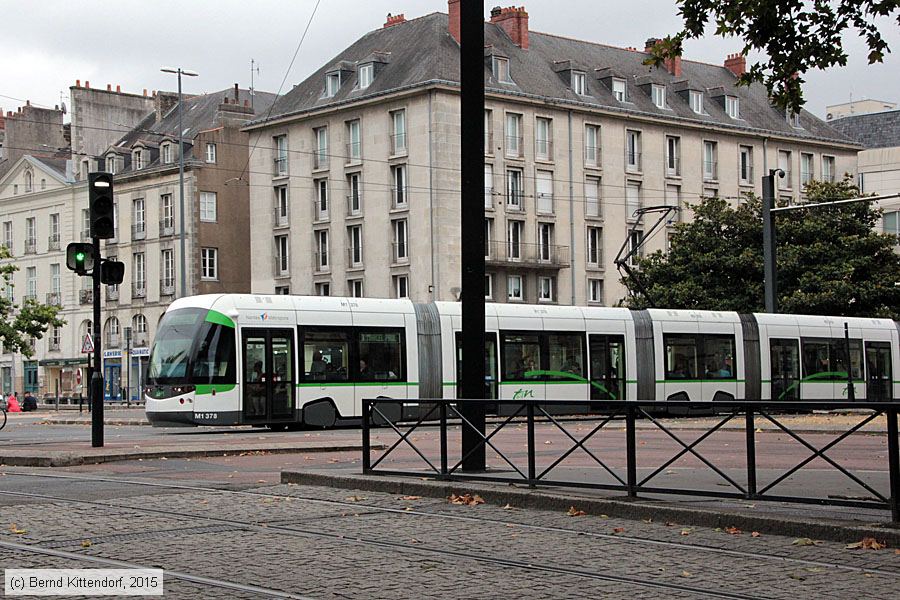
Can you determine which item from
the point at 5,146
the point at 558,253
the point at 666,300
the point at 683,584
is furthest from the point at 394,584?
the point at 5,146

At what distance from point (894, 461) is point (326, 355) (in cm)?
2186

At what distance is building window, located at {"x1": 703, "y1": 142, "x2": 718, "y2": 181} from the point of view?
245ft

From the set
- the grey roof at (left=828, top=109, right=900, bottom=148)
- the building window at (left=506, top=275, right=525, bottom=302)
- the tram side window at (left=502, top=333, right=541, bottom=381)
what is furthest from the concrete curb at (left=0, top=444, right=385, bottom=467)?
the grey roof at (left=828, top=109, right=900, bottom=148)

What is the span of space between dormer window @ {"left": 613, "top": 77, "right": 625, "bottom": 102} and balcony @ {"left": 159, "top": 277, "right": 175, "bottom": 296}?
82.7 feet

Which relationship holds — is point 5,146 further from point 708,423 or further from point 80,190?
point 708,423

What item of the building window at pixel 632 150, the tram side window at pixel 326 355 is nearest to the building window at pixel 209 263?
the building window at pixel 632 150

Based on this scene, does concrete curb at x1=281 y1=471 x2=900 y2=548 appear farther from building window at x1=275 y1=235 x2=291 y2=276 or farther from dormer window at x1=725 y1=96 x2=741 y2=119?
dormer window at x1=725 y1=96 x2=741 y2=119

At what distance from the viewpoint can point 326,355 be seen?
31.6 m

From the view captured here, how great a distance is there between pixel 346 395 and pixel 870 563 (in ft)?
75.3

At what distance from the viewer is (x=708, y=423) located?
12.1m

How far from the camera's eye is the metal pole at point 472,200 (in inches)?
572

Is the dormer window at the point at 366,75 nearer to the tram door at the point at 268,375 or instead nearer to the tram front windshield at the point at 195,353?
the tram front windshield at the point at 195,353

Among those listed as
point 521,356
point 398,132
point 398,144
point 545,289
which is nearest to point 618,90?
point 545,289

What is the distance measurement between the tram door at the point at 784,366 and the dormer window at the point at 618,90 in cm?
3416
